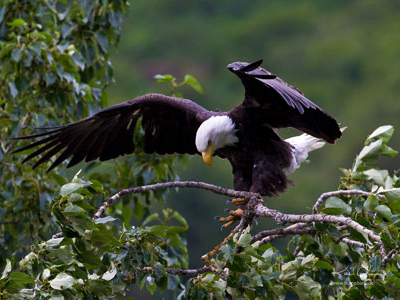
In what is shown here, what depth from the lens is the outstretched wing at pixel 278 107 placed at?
396 cm

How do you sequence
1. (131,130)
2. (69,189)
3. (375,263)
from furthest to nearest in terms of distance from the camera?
1. (131,130)
2. (69,189)
3. (375,263)

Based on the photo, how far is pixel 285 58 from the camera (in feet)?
85.1

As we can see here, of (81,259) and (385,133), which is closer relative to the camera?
(81,259)

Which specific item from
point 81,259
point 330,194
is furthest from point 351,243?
point 81,259

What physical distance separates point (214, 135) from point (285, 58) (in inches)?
862

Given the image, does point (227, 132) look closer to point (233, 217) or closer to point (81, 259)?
point (233, 217)

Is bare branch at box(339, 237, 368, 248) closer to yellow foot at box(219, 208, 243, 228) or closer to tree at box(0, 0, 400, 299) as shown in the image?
tree at box(0, 0, 400, 299)

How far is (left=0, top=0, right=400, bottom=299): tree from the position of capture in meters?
2.93

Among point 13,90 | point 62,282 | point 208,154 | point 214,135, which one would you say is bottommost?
point 208,154

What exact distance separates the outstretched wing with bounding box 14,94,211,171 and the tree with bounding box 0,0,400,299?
101 mm

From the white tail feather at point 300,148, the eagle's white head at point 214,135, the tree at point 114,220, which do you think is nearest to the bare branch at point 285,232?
the tree at point 114,220

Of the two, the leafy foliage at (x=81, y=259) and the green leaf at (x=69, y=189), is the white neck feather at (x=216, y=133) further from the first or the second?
the green leaf at (x=69, y=189)

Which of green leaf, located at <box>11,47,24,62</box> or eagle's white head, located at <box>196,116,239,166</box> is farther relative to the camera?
eagle's white head, located at <box>196,116,239,166</box>

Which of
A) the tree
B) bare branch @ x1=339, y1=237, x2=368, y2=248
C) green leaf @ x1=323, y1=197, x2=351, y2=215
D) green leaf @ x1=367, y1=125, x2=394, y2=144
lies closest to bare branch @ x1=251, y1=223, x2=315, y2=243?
the tree
